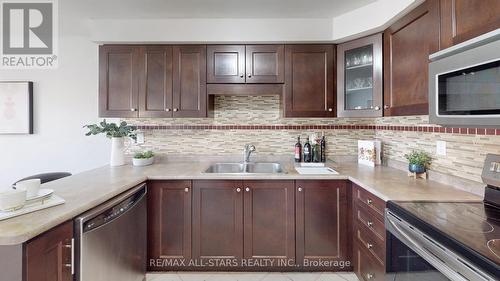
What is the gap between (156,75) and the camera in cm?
240

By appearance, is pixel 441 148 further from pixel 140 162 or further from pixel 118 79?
pixel 118 79

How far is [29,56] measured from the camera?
106 inches

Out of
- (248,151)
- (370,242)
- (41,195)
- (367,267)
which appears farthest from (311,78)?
(41,195)

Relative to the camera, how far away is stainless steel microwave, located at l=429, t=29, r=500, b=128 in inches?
36.4

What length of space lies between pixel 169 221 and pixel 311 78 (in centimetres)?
183

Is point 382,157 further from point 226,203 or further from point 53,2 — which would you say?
point 53,2

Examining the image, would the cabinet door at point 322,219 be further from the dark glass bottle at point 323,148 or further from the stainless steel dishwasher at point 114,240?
the stainless steel dishwasher at point 114,240

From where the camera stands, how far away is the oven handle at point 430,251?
2.72ft

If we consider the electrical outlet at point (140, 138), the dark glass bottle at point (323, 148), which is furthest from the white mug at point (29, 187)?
the dark glass bottle at point (323, 148)

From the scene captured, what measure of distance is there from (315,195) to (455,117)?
1189 mm

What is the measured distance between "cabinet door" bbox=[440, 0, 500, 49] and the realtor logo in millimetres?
3018

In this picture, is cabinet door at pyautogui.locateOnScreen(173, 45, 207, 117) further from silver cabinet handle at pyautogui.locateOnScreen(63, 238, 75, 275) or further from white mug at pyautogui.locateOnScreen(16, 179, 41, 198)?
silver cabinet handle at pyautogui.locateOnScreen(63, 238, 75, 275)

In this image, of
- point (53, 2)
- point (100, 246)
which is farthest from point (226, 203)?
point (53, 2)

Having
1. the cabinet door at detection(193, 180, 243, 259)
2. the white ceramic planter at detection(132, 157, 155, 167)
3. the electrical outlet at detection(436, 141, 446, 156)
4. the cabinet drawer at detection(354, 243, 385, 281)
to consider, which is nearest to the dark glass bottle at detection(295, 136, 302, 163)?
the cabinet door at detection(193, 180, 243, 259)
